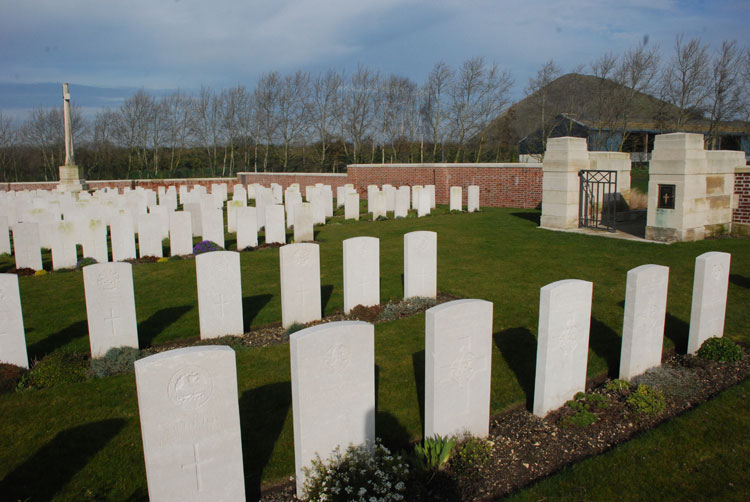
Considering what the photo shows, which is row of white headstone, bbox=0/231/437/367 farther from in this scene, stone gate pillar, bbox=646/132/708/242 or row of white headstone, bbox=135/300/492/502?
stone gate pillar, bbox=646/132/708/242

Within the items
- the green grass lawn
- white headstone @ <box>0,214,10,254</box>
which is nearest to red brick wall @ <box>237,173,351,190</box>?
the green grass lawn

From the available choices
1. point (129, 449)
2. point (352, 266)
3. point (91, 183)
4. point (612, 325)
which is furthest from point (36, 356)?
point (91, 183)

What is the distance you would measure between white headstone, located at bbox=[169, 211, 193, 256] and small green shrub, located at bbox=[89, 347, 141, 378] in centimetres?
659

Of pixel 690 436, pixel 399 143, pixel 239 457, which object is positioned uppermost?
pixel 399 143

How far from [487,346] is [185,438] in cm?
251

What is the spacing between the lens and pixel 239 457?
367 centimetres

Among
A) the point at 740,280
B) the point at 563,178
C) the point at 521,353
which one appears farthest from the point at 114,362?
the point at 563,178

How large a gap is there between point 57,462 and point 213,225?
33.5 ft

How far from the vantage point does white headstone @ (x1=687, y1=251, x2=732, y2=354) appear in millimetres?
6305

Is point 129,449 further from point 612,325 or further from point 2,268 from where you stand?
point 2,268

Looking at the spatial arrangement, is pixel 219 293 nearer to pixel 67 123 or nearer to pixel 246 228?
pixel 246 228

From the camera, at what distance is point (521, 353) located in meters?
6.54

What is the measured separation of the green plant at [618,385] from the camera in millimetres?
5461

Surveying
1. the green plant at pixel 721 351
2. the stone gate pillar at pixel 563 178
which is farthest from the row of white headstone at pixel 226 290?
A: the stone gate pillar at pixel 563 178
